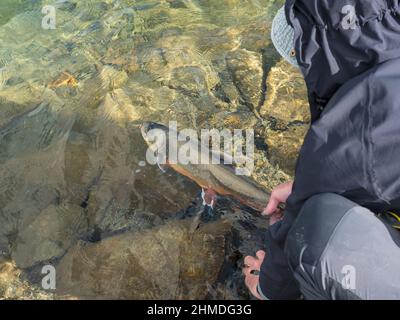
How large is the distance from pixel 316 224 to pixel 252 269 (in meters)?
1.30

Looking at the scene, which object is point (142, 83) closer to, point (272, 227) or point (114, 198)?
point (114, 198)

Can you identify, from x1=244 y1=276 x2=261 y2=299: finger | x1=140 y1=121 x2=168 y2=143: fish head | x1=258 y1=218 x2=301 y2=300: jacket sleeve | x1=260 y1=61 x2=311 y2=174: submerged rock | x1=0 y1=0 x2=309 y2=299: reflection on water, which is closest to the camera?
x1=258 y1=218 x2=301 y2=300: jacket sleeve

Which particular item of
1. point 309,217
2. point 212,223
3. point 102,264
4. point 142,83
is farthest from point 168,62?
point 309,217

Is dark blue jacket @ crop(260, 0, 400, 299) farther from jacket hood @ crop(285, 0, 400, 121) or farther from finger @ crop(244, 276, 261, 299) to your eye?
finger @ crop(244, 276, 261, 299)

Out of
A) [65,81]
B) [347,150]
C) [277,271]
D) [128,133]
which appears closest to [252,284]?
[277,271]

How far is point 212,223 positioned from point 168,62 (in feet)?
9.15

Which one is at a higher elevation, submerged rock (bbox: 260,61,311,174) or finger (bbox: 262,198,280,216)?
finger (bbox: 262,198,280,216)

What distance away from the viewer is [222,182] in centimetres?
444

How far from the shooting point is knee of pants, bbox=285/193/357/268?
246 cm

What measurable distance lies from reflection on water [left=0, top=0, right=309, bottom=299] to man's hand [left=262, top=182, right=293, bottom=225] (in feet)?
1.12

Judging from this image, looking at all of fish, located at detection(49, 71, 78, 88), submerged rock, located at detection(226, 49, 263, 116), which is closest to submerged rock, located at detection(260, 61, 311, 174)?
submerged rock, located at detection(226, 49, 263, 116)

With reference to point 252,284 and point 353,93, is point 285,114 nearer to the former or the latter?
point 252,284

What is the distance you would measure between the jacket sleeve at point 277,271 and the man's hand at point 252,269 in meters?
0.24

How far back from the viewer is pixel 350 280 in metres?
2.34
